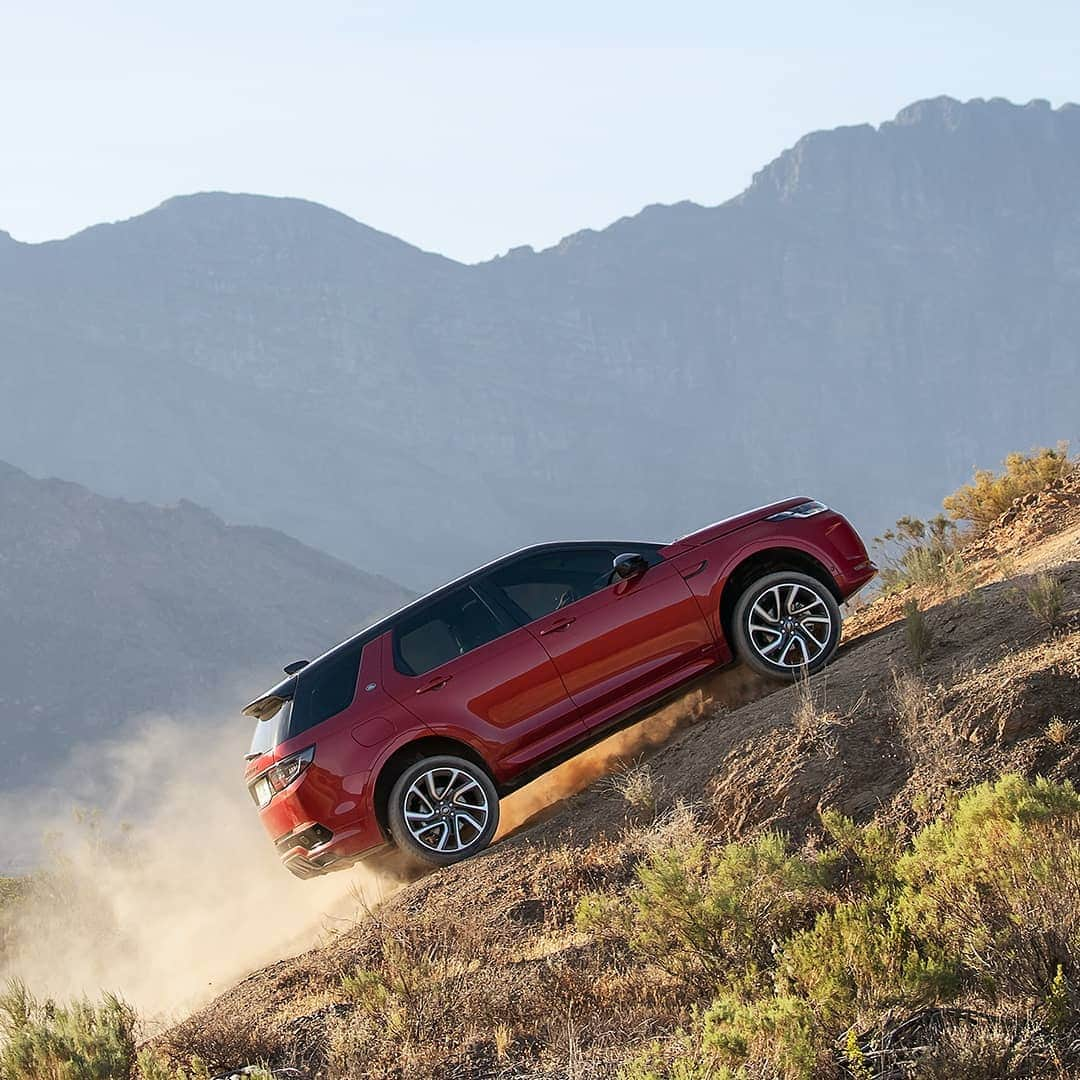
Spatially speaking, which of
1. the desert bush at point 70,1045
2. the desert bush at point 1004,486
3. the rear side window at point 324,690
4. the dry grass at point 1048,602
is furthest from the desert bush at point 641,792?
the desert bush at point 1004,486

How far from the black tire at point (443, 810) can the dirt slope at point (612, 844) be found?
26 cm

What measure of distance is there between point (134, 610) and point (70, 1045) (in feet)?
324

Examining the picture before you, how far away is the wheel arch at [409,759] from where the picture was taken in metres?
8.68

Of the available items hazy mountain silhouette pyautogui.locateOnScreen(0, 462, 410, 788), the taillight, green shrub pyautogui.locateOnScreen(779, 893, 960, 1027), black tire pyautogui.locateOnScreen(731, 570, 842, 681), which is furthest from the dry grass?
hazy mountain silhouette pyautogui.locateOnScreen(0, 462, 410, 788)

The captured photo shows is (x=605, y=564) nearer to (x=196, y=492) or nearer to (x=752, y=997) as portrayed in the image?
(x=752, y=997)

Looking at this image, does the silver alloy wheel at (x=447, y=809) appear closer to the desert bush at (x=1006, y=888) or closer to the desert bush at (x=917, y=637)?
the desert bush at (x=917, y=637)

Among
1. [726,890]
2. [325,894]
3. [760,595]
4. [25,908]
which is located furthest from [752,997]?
[25,908]

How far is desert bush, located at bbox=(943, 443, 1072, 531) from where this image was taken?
14.9m

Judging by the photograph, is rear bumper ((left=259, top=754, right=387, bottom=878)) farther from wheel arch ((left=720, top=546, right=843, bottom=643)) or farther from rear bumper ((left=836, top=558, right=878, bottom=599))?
rear bumper ((left=836, top=558, right=878, bottom=599))

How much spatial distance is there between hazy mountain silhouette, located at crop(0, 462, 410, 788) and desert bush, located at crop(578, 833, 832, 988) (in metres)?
79.4

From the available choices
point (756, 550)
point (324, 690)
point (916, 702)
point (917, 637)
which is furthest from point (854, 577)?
point (324, 690)

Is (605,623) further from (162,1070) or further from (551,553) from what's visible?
(162,1070)

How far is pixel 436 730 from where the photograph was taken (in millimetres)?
8742

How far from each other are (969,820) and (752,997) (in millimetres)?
1158
